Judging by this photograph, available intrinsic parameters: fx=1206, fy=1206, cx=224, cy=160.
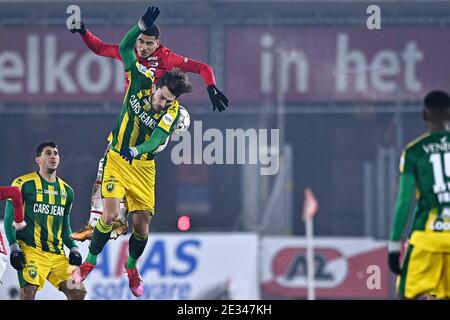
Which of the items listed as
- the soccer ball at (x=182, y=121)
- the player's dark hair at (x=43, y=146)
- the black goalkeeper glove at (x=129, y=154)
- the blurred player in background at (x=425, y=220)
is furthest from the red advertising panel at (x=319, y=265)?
the blurred player in background at (x=425, y=220)

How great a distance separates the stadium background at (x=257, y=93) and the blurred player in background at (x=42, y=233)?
0.15 meters

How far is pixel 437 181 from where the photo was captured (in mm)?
8680

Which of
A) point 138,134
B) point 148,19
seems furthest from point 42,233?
point 148,19

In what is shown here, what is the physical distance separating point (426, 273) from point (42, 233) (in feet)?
11.9

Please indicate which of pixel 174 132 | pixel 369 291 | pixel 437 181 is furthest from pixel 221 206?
pixel 437 181

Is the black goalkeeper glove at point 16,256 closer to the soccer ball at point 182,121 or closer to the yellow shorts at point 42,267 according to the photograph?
the yellow shorts at point 42,267

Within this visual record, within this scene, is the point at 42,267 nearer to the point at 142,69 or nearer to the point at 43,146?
the point at 43,146

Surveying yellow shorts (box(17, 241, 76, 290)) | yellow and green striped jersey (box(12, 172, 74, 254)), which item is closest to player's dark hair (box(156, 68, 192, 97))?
yellow and green striped jersey (box(12, 172, 74, 254))

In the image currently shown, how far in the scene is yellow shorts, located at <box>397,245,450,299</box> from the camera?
856cm

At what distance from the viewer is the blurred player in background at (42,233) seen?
10562 mm

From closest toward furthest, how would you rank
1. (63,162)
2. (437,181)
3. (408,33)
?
(437,181), (63,162), (408,33)

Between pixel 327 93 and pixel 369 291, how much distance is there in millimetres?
2807
